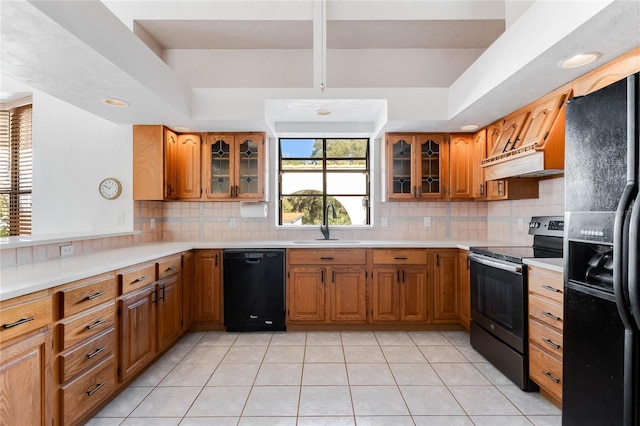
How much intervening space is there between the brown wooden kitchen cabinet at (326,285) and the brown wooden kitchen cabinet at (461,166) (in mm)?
1267

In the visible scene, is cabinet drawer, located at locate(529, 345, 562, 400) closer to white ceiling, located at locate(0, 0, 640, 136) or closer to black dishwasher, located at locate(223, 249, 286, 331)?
white ceiling, located at locate(0, 0, 640, 136)

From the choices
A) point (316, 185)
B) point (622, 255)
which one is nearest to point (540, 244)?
point (622, 255)

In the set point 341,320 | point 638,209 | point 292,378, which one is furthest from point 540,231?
point 292,378

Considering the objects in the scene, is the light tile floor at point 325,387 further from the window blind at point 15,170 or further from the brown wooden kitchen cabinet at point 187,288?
the window blind at point 15,170

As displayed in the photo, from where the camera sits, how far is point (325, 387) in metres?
2.30

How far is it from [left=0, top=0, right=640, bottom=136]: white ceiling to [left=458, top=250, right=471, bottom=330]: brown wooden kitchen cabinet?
1361 mm

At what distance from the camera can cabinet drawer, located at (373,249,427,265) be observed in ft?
11.1

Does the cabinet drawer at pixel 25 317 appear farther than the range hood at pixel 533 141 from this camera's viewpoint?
No

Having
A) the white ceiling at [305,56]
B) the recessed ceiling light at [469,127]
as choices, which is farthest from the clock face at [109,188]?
the recessed ceiling light at [469,127]

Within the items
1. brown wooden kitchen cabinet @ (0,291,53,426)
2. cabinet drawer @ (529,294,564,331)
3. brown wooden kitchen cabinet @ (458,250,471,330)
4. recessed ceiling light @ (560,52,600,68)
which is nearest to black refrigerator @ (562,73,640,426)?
cabinet drawer @ (529,294,564,331)

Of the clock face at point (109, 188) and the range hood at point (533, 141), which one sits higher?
the range hood at point (533, 141)

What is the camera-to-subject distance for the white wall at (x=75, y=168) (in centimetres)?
337

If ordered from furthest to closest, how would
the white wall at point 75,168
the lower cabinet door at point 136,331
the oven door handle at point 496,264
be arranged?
1. the white wall at point 75,168
2. the oven door handle at point 496,264
3. the lower cabinet door at point 136,331

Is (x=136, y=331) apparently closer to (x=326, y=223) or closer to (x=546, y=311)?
(x=326, y=223)
